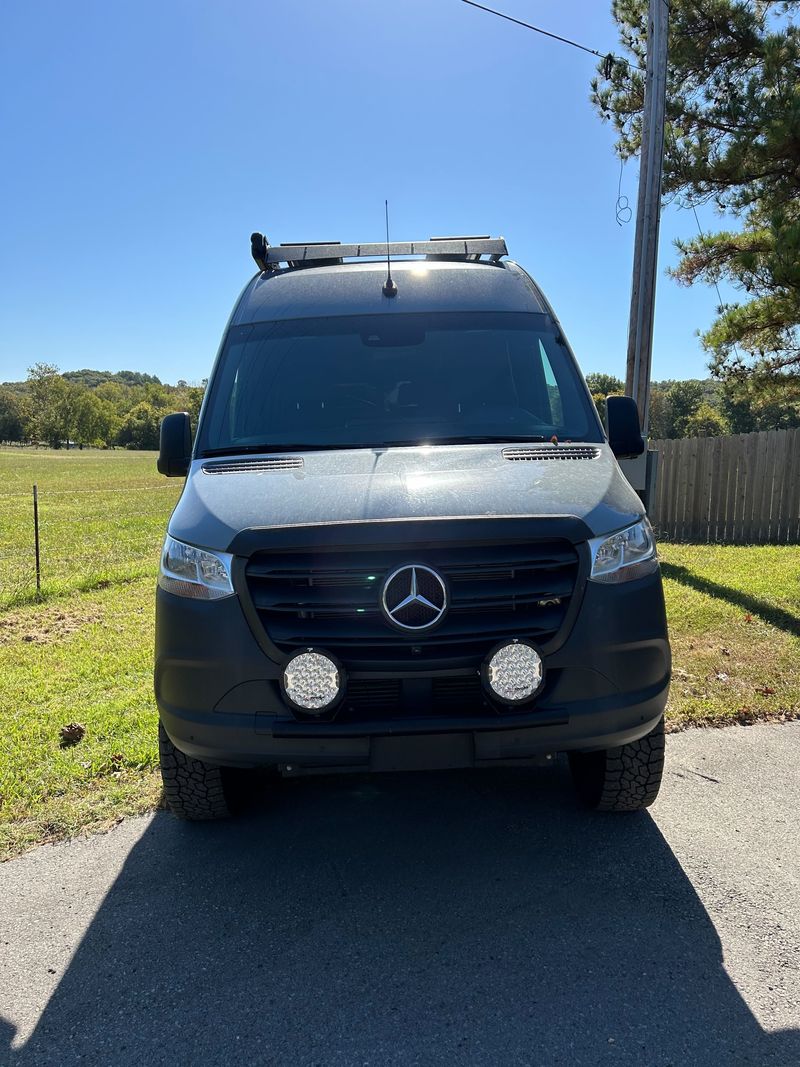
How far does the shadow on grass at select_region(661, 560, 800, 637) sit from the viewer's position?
22.1 feet

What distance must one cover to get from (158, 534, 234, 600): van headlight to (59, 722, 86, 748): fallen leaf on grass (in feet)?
6.34

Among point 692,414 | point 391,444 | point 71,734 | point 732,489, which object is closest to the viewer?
point 391,444

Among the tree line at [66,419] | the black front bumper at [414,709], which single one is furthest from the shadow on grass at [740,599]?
the tree line at [66,419]

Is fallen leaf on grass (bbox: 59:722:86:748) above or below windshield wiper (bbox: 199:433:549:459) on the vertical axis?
below

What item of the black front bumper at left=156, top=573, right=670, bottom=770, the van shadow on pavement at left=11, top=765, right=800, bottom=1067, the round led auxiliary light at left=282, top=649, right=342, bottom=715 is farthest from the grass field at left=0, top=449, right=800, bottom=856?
the round led auxiliary light at left=282, top=649, right=342, bottom=715

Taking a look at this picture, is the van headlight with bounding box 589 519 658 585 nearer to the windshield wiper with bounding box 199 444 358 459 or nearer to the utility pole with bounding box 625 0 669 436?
the windshield wiper with bounding box 199 444 358 459

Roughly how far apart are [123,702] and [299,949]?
2.74 m

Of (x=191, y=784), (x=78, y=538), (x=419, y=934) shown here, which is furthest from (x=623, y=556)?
(x=78, y=538)

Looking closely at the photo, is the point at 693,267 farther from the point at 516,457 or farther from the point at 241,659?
the point at 241,659

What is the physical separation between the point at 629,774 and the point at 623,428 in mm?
1611

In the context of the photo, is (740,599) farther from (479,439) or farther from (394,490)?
(394,490)

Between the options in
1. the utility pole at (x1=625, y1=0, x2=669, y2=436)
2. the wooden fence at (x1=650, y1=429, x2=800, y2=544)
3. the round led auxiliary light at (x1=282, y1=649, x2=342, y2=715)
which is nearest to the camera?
the round led auxiliary light at (x1=282, y1=649, x2=342, y2=715)

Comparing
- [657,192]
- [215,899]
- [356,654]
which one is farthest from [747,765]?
[657,192]

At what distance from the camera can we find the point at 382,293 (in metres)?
4.24
